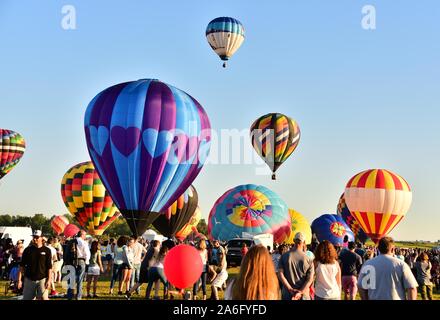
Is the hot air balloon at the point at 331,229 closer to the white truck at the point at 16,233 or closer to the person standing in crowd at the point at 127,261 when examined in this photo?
the white truck at the point at 16,233

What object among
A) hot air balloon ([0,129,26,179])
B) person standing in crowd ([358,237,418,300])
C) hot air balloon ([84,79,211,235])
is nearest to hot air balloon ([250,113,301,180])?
hot air balloon ([84,79,211,235])

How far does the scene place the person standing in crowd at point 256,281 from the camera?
16.0 ft

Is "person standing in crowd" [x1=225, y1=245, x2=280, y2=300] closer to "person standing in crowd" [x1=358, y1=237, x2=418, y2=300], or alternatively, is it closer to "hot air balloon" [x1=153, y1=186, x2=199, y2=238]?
"person standing in crowd" [x1=358, y1=237, x2=418, y2=300]

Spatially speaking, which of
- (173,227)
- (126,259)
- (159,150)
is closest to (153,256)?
(126,259)

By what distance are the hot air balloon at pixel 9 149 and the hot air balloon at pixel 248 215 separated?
17.2 metres

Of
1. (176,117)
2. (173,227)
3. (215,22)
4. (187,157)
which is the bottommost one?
(173,227)

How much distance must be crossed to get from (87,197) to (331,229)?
16956 millimetres

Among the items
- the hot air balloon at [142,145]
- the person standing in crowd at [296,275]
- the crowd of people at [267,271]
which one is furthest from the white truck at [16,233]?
the person standing in crowd at [296,275]

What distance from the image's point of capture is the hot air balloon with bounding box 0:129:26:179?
43.1 metres

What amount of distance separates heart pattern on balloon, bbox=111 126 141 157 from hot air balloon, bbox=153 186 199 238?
351 inches

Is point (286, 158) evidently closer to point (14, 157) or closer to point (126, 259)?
point (14, 157)

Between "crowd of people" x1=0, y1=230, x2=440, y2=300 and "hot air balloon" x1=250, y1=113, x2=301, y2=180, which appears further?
"hot air balloon" x1=250, y1=113, x2=301, y2=180
